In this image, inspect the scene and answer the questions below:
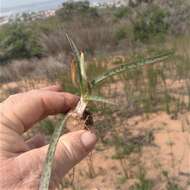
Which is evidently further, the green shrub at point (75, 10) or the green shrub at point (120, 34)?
the green shrub at point (75, 10)

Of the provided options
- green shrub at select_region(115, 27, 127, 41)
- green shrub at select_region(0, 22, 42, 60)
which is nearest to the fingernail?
green shrub at select_region(115, 27, 127, 41)

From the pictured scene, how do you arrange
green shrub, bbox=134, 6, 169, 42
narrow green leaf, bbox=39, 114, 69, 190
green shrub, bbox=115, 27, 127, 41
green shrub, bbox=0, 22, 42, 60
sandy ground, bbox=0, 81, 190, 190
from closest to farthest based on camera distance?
narrow green leaf, bbox=39, 114, 69, 190 → sandy ground, bbox=0, 81, 190, 190 → green shrub, bbox=134, 6, 169, 42 → green shrub, bbox=115, 27, 127, 41 → green shrub, bbox=0, 22, 42, 60

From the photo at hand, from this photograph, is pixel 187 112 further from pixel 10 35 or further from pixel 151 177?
pixel 10 35

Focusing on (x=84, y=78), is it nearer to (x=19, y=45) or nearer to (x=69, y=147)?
(x=69, y=147)

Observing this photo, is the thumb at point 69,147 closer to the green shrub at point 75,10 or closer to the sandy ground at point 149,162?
the sandy ground at point 149,162

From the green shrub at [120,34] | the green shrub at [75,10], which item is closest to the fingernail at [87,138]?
the green shrub at [120,34]

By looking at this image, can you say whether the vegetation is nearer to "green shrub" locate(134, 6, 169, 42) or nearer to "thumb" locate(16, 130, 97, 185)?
"thumb" locate(16, 130, 97, 185)
